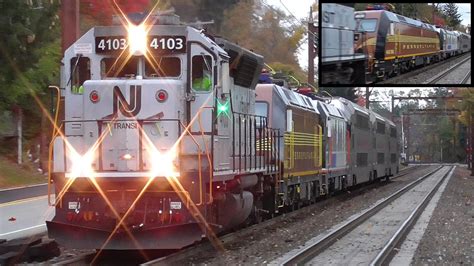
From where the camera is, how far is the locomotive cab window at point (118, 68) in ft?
36.9

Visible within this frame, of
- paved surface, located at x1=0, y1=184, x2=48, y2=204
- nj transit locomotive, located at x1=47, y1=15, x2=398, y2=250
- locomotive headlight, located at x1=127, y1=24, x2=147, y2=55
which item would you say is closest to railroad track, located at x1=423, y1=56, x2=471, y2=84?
nj transit locomotive, located at x1=47, y1=15, x2=398, y2=250

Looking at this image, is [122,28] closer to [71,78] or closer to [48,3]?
[71,78]

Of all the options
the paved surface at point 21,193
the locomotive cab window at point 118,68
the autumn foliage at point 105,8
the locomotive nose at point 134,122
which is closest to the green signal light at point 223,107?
the locomotive nose at point 134,122

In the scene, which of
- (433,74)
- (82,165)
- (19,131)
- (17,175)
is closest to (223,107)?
(82,165)

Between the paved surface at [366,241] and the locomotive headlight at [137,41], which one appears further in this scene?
the paved surface at [366,241]

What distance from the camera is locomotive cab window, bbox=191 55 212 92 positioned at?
11.1 meters

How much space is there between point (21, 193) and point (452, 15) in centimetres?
1630

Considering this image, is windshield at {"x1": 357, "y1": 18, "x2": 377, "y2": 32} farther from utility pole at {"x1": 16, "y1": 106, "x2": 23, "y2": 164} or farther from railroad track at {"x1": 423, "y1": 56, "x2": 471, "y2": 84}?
utility pole at {"x1": 16, "y1": 106, "x2": 23, "y2": 164}

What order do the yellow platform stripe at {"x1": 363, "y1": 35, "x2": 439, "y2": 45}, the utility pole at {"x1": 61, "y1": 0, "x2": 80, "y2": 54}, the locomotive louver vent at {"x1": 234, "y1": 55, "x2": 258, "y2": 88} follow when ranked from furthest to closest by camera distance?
the yellow platform stripe at {"x1": 363, "y1": 35, "x2": 439, "y2": 45}
the utility pole at {"x1": 61, "y1": 0, "x2": 80, "y2": 54}
the locomotive louver vent at {"x1": 234, "y1": 55, "x2": 258, "y2": 88}

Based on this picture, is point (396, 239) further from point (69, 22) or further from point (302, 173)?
point (69, 22)

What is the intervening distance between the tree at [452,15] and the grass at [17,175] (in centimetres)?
1906

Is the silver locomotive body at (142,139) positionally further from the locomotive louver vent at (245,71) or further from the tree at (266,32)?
the tree at (266,32)

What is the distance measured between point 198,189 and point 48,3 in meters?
19.8

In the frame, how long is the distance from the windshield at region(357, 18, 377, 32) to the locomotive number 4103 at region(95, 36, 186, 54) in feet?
22.9
